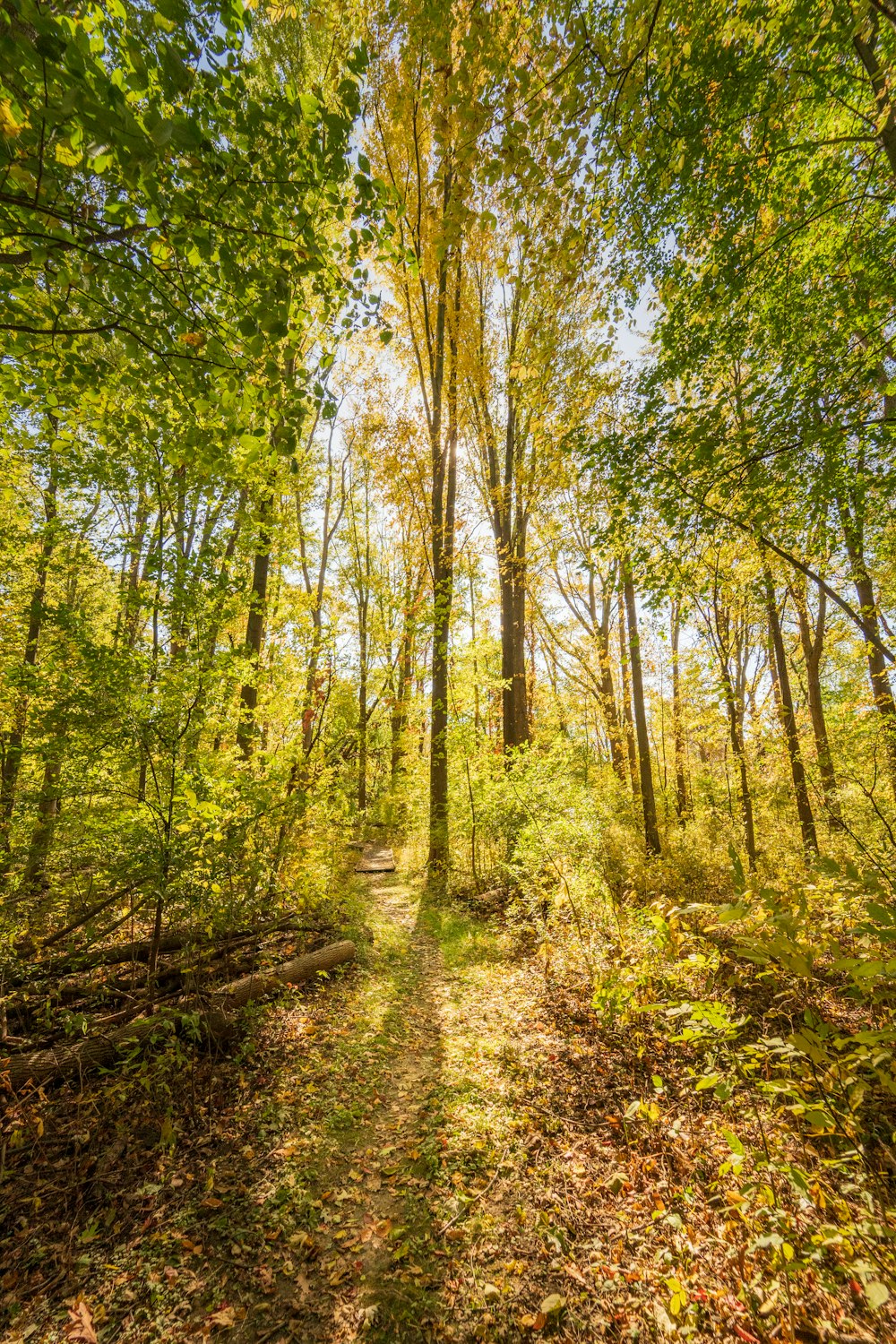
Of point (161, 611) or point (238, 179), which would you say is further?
point (161, 611)

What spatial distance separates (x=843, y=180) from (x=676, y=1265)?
28.2ft

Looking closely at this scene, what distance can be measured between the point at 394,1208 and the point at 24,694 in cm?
707

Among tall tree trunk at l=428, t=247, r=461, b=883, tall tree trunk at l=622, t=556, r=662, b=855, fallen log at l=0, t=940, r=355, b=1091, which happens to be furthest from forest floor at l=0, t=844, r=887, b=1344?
tall tree trunk at l=622, t=556, r=662, b=855

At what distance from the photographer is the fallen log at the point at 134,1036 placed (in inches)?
131

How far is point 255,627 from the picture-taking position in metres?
8.89

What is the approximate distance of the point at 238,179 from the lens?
2.87 m

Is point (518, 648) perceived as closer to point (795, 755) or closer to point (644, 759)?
point (644, 759)

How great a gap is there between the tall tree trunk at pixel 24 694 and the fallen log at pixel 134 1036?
289cm

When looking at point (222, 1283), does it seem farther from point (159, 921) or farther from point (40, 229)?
point (40, 229)

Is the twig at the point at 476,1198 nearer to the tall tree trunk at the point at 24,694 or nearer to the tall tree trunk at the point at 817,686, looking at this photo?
the tall tree trunk at the point at 24,694

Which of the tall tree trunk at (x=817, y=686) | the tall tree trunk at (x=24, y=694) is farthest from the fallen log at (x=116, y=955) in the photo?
the tall tree trunk at (x=817, y=686)

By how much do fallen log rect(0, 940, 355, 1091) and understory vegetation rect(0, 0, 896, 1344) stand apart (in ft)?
0.11

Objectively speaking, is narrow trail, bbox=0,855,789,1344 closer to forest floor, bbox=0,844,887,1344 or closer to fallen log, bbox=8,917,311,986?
forest floor, bbox=0,844,887,1344

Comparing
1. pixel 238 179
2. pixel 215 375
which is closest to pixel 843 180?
pixel 238 179
